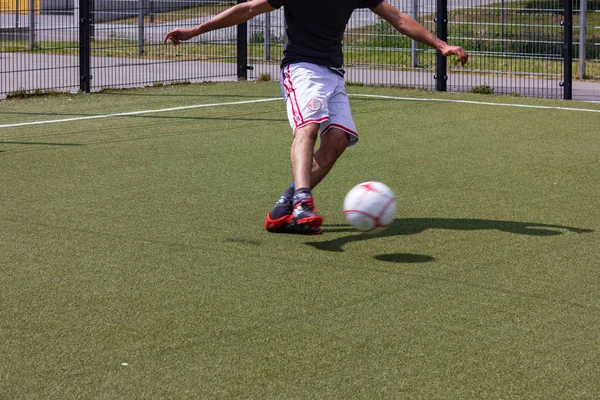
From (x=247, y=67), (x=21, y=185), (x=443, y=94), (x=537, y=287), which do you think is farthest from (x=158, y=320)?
(x=247, y=67)

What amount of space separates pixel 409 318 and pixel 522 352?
0.56m

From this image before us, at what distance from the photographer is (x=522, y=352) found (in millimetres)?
3730

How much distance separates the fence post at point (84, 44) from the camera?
1320 cm

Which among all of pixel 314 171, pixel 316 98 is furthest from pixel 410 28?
pixel 314 171

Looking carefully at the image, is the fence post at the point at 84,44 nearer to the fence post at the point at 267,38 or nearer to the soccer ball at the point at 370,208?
the fence post at the point at 267,38

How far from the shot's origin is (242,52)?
1495 cm

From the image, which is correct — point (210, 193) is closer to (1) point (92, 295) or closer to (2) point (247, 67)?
(1) point (92, 295)

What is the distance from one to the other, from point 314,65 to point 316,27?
0.23m

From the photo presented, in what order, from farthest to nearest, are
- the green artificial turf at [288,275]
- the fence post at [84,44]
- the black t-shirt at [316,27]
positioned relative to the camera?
the fence post at [84,44] → the black t-shirt at [316,27] → the green artificial turf at [288,275]

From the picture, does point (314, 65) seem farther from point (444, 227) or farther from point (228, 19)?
point (444, 227)

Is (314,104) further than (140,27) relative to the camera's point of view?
No

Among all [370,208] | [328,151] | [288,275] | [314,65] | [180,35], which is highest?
[180,35]

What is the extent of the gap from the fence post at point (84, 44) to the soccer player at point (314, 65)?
754 centimetres

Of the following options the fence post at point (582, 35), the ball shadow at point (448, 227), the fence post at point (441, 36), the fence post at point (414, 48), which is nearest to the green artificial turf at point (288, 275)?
the ball shadow at point (448, 227)
